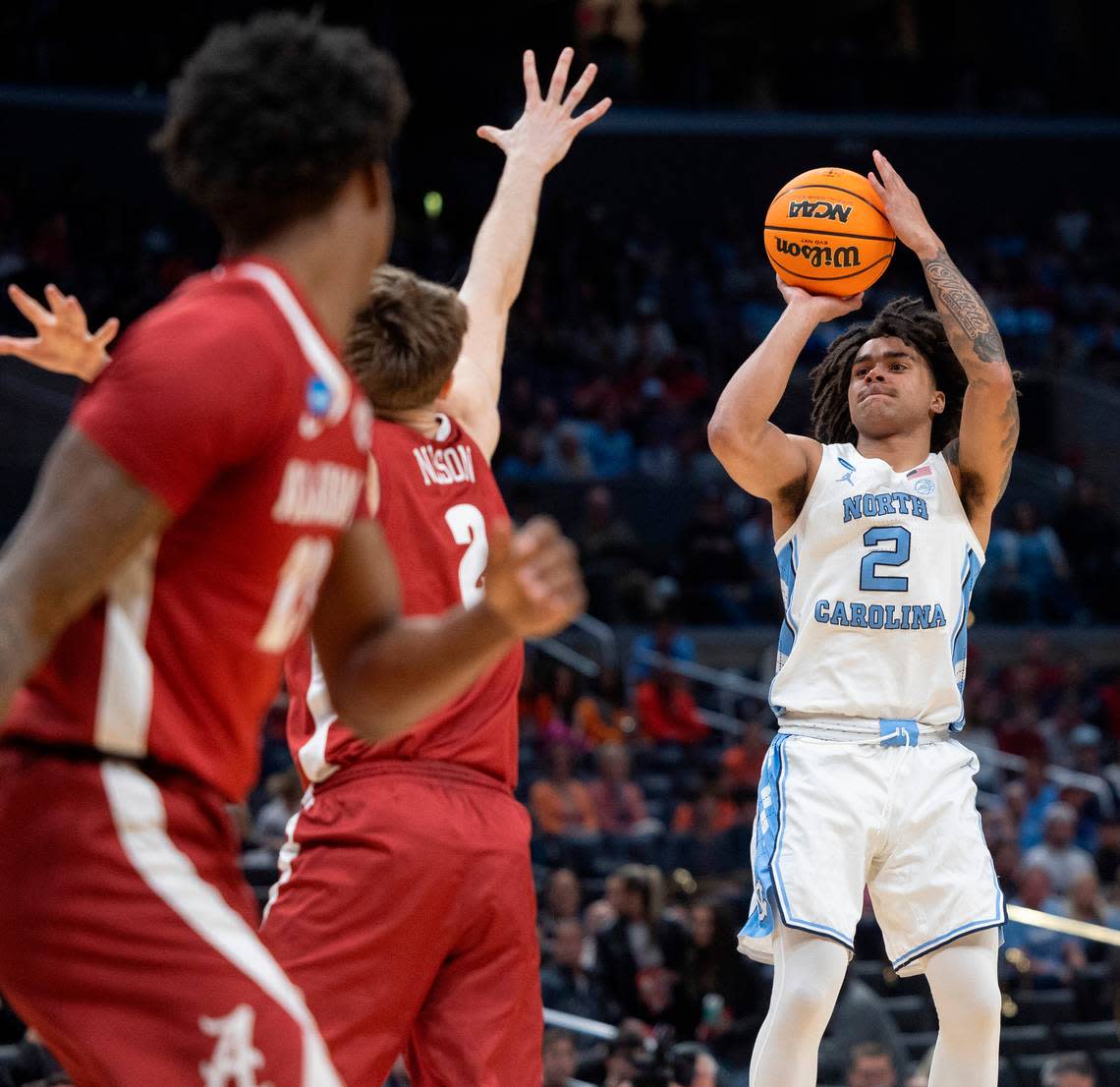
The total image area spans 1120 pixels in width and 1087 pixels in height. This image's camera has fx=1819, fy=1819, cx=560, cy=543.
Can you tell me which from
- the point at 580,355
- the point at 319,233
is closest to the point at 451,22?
the point at 580,355

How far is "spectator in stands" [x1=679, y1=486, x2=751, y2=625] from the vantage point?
17.1 meters

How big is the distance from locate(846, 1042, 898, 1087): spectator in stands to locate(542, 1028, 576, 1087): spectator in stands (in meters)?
1.47

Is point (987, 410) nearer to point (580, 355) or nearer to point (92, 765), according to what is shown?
point (92, 765)

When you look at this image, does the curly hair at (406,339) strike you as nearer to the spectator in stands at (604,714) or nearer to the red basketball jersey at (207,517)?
the red basketball jersey at (207,517)

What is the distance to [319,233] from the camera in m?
2.69

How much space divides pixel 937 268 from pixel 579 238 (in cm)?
1799

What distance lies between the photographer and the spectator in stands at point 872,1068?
8.75 metres

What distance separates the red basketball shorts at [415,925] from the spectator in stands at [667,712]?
10.7m

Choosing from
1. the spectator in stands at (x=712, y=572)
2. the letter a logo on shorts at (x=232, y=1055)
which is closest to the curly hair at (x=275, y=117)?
the letter a logo on shorts at (x=232, y=1055)

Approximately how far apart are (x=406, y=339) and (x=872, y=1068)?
5937mm

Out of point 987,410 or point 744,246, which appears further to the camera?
point 744,246

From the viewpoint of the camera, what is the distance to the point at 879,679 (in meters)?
4.98

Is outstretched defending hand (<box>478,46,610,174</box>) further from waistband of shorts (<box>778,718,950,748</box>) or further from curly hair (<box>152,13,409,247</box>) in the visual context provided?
curly hair (<box>152,13,409,247</box>)

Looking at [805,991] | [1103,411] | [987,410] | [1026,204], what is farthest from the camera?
[1026,204]
